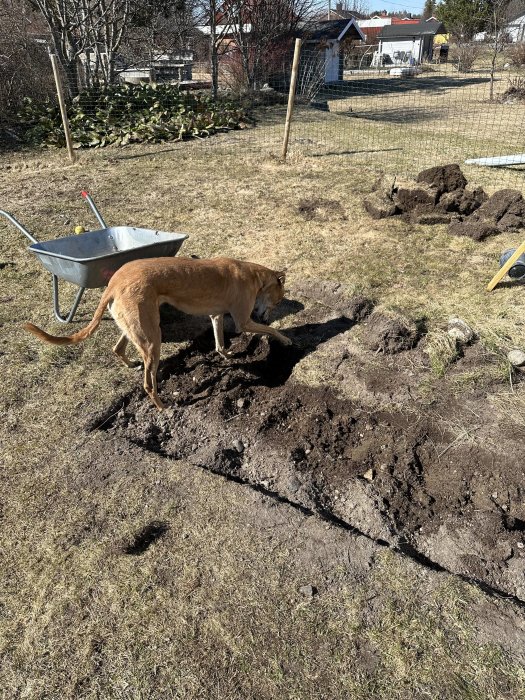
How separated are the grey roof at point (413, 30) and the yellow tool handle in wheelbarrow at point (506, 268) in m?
62.5

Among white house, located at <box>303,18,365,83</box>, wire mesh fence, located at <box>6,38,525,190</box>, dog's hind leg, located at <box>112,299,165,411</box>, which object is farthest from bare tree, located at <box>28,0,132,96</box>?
white house, located at <box>303,18,365,83</box>

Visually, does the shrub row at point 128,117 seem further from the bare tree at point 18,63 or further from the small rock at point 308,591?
the small rock at point 308,591

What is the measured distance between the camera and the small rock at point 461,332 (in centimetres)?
443

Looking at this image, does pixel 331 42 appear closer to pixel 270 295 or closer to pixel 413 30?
pixel 413 30

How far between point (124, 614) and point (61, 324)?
3.44 m

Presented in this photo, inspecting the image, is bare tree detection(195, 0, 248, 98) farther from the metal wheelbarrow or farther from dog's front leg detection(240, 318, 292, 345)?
dog's front leg detection(240, 318, 292, 345)

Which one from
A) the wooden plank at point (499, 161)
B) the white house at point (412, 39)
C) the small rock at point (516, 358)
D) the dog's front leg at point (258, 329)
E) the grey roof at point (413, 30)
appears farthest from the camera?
the grey roof at point (413, 30)

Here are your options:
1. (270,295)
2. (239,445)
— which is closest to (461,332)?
(270,295)

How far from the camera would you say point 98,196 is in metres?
9.15

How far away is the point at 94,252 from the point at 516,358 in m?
4.28

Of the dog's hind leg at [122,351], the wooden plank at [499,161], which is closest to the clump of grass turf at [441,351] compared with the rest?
the dog's hind leg at [122,351]

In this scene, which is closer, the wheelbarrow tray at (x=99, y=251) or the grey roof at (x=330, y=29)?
the wheelbarrow tray at (x=99, y=251)

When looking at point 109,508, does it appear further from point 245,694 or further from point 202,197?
point 202,197

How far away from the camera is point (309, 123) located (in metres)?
15.8
